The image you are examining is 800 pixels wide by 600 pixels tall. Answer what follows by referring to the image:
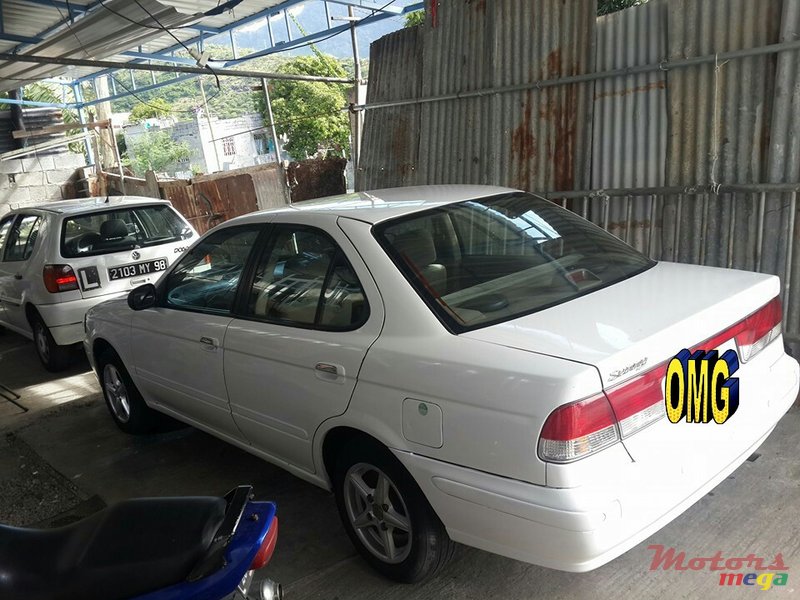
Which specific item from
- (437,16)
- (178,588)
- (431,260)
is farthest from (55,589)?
(437,16)

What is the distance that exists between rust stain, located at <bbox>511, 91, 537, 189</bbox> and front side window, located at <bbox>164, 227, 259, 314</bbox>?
9.48 ft

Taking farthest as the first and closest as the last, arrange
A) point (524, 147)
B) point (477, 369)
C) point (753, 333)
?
point (524, 147) → point (753, 333) → point (477, 369)

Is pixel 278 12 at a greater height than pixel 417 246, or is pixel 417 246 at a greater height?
pixel 278 12

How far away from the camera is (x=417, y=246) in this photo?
304 cm

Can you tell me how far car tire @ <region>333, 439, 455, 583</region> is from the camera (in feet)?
8.86

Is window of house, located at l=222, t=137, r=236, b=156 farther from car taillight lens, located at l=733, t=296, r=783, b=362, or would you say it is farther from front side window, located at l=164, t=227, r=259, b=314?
car taillight lens, located at l=733, t=296, r=783, b=362

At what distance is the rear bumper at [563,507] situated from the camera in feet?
7.18

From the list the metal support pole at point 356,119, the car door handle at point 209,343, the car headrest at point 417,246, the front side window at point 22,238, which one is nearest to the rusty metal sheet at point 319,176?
the metal support pole at point 356,119

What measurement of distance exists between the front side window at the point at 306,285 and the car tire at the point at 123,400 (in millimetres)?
1800

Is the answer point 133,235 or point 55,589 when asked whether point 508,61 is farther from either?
point 55,589

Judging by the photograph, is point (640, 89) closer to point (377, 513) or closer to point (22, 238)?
point (377, 513)

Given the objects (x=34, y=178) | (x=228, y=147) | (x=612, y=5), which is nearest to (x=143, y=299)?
(x=612, y=5)

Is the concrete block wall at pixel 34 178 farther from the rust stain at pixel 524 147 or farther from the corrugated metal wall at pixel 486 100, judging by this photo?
the rust stain at pixel 524 147

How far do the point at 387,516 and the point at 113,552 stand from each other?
119 centimetres
